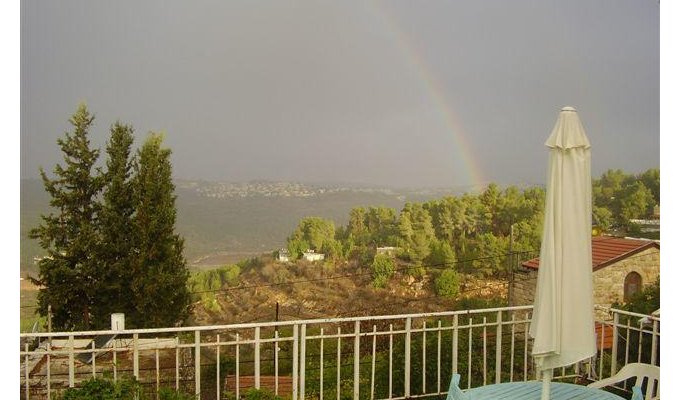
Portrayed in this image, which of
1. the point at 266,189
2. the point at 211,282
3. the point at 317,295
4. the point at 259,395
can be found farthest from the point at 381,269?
the point at 259,395

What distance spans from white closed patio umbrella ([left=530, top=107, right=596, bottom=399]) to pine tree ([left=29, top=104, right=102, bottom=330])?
655 centimetres

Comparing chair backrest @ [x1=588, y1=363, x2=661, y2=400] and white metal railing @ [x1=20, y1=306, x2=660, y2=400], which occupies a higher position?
chair backrest @ [x1=588, y1=363, x2=661, y2=400]

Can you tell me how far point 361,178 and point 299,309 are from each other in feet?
7.96

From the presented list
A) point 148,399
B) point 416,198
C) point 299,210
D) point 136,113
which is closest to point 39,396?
point 148,399

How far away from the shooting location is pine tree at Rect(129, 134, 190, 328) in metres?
7.93

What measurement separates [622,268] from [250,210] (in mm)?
5904

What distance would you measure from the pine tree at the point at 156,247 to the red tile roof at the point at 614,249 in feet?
20.7

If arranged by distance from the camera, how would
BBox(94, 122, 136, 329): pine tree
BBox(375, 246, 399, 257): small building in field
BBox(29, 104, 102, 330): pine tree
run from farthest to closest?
BBox(375, 246, 399, 257): small building in field → BBox(94, 122, 136, 329): pine tree → BBox(29, 104, 102, 330): pine tree

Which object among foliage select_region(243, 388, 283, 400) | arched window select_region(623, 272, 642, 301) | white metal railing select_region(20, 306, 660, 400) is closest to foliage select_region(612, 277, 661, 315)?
arched window select_region(623, 272, 642, 301)

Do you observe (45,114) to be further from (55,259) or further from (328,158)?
(328,158)

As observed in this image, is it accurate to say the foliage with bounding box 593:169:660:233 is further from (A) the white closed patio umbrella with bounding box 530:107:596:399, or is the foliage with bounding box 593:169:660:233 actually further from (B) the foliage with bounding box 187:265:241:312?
(A) the white closed patio umbrella with bounding box 530:107:596:399

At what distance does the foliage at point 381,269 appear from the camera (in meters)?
9.85

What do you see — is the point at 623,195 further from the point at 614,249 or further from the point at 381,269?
the point at 381,269

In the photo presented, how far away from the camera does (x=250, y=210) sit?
30.4 feet
